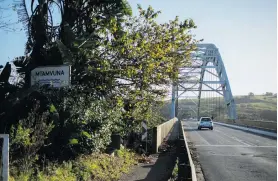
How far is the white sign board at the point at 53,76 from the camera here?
8039 mm

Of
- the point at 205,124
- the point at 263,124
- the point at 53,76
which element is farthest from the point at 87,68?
the point at 205,124

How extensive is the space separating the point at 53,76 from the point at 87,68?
7.83 ft

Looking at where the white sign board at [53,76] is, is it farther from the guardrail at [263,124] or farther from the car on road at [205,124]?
the car on road at [205,124]

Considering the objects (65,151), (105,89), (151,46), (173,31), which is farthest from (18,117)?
(173,31)

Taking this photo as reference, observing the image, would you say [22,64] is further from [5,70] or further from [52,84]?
[52,84]

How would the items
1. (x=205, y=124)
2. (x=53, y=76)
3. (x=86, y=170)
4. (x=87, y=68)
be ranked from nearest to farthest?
(x=53, y=76)
(x=86, y=170)
(x=87, y=68)
(x=205, y=124)

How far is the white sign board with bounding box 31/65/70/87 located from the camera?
→ 26.4 feet

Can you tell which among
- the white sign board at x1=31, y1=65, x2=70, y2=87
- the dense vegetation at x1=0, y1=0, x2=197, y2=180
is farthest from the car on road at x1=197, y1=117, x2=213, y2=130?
the white sign board at x1=31, y1=65, x2=70, y2=87

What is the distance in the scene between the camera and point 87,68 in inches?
414

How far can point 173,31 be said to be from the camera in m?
11.4

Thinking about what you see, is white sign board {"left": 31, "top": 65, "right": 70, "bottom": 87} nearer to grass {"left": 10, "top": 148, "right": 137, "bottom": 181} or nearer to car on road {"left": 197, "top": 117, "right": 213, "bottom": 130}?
grass {"left": 10, "top": 148, "right": 137, "bottom": 181}

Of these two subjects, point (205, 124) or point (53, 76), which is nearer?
point (53, 76)

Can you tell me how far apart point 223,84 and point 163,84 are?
250ft

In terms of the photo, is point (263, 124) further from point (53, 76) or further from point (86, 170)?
point (53, 76)
